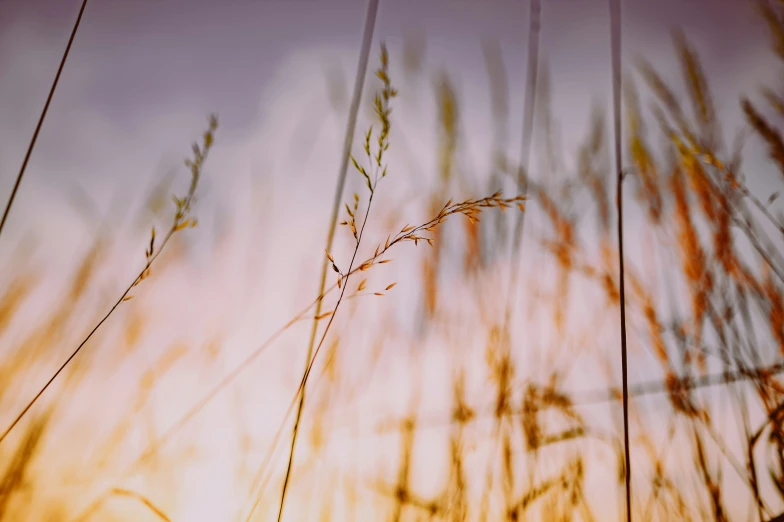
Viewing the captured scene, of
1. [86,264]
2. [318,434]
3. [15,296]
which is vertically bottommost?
[318,434]

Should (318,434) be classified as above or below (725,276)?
below

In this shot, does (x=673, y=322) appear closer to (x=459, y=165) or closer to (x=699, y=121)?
(x=699, y=121)

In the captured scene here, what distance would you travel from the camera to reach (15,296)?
51.4 inches

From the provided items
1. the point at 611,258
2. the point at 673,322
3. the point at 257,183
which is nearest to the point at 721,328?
the point at 673,322

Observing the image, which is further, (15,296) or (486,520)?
(15,296)

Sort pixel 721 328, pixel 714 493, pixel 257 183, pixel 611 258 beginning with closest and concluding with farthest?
pixel 714 493 → pixel 721 328 → pixel 611 258 → pixel 257 183

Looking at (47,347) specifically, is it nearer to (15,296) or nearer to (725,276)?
(15,296)

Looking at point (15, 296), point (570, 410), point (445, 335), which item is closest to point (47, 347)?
point (15, 296)

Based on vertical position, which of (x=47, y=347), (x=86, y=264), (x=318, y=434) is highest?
(x=86, y=264)

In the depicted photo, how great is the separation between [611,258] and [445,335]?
1.55 feet

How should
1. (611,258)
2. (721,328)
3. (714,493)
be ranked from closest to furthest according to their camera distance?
(714,493), (721,328), (611,258)

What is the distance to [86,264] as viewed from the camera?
1.33 m

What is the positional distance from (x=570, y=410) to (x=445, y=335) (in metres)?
0.35

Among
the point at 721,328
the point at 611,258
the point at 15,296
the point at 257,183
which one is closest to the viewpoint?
the point at 721,328
